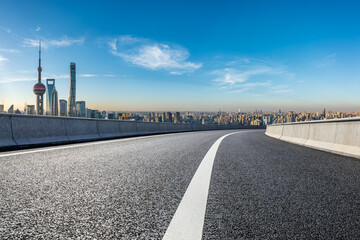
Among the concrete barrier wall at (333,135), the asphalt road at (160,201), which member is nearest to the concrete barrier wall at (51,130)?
the asphalt road at (160,201)

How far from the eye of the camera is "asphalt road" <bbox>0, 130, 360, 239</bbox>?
238 centimetres

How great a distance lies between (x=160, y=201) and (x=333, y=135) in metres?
7.94

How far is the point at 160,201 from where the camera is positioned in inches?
127

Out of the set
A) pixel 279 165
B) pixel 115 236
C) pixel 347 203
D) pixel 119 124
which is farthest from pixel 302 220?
pixel 119 124

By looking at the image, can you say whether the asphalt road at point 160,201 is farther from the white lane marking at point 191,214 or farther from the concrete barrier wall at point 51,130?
the concrete barrier wall at point 51,130

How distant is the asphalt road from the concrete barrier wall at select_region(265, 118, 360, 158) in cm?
271

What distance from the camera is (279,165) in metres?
6.11

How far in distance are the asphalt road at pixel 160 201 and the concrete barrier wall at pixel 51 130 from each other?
10.7 ft

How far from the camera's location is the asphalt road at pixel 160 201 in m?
2.38

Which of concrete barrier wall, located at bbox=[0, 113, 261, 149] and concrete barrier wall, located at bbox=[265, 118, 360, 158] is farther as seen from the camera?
concrete barrier wall, located at bbox=[0, 113, 261, 149]

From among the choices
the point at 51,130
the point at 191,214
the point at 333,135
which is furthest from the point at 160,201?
the point at 51,130

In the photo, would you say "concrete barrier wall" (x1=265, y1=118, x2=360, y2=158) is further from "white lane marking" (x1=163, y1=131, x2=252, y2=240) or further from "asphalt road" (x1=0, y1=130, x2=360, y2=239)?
"white lane marking" (x1=163, y1=131, x2=252, y2=240)

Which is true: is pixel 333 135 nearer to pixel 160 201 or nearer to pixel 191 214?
pixel 160 201

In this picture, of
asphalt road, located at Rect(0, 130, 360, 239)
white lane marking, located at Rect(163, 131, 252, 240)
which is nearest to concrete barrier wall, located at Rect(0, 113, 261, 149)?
asphalt road, located at Rect(0, 130, 360, 239)
